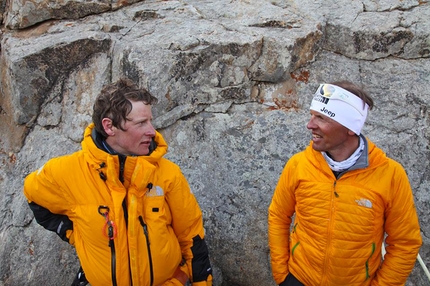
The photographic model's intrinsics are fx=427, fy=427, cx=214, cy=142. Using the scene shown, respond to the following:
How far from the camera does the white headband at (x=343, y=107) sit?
9.68 feet

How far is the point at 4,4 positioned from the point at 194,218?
15.4ft

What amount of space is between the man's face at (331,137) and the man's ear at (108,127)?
1416 mm

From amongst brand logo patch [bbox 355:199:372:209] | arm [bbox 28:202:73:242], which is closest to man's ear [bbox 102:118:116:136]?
arm [bbox 28:202:73:242]

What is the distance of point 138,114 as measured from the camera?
3053mm

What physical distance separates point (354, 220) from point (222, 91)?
236 cm

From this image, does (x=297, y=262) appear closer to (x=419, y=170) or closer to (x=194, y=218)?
(x=194, y=218)

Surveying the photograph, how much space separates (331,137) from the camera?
2.99m

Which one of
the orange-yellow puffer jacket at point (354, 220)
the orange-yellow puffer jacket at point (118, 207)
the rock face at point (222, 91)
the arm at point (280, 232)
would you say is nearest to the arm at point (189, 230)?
the orange-yellow puffer jacket at point (118, 207)

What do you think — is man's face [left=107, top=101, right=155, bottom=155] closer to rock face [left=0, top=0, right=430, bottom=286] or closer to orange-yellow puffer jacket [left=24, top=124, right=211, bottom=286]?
orange-yellow puffer jacket [left=24, top=124, right=211, bottom=286]

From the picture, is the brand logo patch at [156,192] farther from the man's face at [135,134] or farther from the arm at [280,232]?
the arm at [280,232]

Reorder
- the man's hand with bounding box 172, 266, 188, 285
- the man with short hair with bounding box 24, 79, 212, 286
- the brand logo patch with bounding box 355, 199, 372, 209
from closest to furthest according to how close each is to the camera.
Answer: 1. the brand logo patch with bounding box 355, 199, 372, 209
2. the man with short hair with bounding box 24, 79, 212, 286
3. the man's hand with bounding box 172, 266, 188, 285

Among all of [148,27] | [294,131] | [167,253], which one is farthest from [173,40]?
[167,253]

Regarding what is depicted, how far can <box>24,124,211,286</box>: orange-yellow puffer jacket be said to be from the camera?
302cm

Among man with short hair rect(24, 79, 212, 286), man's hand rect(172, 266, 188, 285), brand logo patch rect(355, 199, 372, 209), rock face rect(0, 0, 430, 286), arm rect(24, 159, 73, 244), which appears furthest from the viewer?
rock face rect(0, 0, 430, 286)
